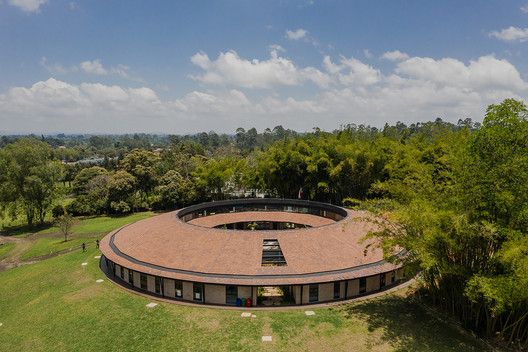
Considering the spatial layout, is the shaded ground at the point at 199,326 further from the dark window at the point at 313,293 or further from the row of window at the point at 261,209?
the row of window at the point at 261,209

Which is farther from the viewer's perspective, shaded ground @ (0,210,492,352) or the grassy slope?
the grassy slope

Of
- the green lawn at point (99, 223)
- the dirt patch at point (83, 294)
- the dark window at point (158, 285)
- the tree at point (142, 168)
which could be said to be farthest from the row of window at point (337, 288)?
the tree at point (142, 168)

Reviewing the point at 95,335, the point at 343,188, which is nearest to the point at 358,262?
the point at 95,335

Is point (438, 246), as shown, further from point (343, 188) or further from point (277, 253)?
point (343, 188)

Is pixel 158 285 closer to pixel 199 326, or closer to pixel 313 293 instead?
pixel 199 326

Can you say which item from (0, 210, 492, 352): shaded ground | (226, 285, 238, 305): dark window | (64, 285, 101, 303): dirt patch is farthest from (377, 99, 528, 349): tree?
(64, 285, 101, 303): dirt patch

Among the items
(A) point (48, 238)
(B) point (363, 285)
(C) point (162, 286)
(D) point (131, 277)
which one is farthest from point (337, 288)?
(A) point (48, 238)

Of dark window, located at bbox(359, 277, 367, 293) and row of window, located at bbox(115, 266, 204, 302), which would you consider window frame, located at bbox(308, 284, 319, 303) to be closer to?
dark window, located at bbox(359, 277, 367, 293)
